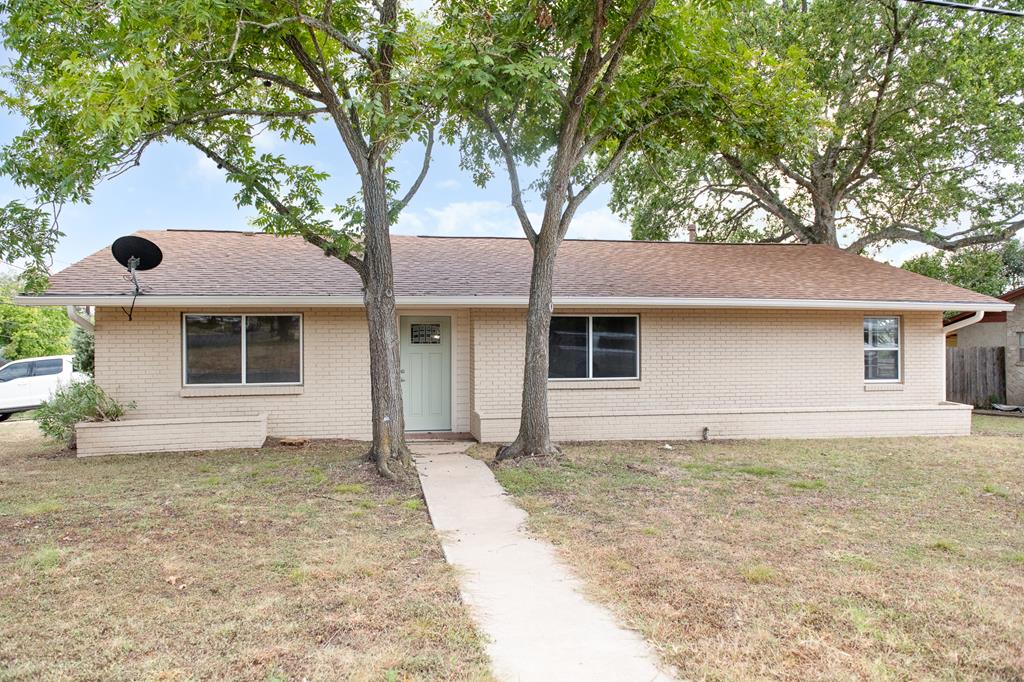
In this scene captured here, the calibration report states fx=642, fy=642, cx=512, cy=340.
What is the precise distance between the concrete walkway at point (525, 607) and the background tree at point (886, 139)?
8.71 m

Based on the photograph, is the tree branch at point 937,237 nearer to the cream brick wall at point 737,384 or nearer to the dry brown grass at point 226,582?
the cream brick wall at point 737,384

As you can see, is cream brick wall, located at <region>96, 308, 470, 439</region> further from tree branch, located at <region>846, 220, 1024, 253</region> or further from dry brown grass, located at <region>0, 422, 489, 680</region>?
tree branch, located at <region>846, 220, 1024, 253</region>

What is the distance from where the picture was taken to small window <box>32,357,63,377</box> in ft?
52.0

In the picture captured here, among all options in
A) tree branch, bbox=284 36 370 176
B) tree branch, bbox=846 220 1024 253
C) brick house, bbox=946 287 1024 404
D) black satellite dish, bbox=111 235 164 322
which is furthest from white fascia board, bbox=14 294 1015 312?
tree branch, bbox=846 220 1024 253

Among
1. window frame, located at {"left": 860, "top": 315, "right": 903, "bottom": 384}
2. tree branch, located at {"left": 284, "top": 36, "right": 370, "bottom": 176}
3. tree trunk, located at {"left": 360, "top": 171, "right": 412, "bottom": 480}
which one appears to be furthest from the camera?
window frame, located at {"left": 860, "top": 315, "right": 903, "bottom": 384}

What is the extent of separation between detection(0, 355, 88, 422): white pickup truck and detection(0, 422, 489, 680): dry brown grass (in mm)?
10238

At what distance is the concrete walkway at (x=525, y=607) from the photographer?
10.7 feet

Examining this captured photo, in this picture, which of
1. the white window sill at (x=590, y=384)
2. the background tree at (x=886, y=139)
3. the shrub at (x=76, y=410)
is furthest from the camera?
the background tree at (x=886, y=139)

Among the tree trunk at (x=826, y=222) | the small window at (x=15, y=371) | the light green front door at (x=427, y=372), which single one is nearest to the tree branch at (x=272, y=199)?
the light green front door at (x=427, y=372)

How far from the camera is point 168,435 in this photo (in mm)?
9492

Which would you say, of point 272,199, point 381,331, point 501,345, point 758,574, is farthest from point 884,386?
point 272,199

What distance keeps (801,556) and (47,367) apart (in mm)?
17704

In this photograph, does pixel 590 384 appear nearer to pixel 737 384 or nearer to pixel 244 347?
pixel 737 384

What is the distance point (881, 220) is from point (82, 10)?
20516 mm
